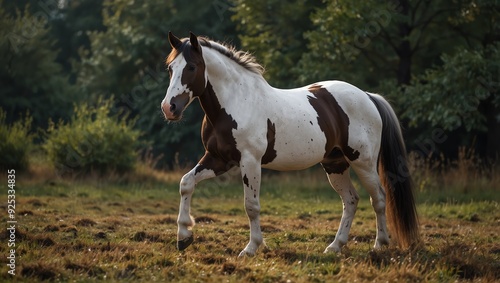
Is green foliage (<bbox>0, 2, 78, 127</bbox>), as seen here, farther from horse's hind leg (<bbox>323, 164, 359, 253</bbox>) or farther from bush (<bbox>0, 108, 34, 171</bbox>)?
horse's hind leg (<bbox>323, 164, 359, 253</bbox>)

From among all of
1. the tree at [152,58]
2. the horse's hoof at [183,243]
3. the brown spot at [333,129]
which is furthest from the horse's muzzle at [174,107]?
the tree at [152,58]

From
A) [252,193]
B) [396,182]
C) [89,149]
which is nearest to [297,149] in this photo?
[252,193]

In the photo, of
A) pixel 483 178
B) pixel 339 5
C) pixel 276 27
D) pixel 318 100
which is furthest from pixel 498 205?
pixel 276 27

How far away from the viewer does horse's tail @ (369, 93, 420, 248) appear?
8.04m

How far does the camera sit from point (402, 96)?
17172 mm

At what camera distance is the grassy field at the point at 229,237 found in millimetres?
6090

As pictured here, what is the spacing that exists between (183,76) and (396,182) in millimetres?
3113

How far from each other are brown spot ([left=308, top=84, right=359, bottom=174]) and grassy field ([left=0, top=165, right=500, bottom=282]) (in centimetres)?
106

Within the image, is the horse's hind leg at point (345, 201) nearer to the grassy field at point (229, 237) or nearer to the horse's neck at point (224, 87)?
the grassy field at point (229, 237)

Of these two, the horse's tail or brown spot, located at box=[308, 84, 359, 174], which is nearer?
brown spot, located at box=[308, 84, 359, 174]

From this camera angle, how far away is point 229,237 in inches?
341

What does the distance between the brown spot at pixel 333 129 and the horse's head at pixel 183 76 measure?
156 centimetres

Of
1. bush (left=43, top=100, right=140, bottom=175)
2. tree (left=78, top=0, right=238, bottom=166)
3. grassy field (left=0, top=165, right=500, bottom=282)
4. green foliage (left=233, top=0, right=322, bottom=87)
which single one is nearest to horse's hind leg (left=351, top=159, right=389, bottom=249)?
grassy field (left=0, top=165, right=500, bottom=282)

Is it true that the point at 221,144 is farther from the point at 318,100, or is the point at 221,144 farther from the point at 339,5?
the point at 339,5
